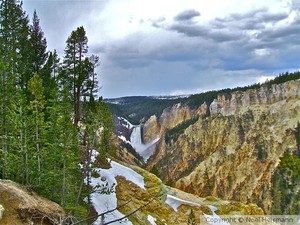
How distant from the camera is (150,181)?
3931 cm

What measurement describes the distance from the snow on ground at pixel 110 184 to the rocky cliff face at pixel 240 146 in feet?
157

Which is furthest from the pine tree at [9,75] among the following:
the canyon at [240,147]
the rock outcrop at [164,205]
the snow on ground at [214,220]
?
the canyon at [240,147]

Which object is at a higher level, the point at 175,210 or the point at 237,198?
the point at 175,210

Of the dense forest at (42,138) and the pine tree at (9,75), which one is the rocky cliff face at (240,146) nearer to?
the pine tree at (9,75)

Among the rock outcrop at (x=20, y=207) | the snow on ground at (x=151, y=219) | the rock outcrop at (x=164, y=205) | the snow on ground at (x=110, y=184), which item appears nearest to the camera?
the rock outcrop at (x=20, y=207)

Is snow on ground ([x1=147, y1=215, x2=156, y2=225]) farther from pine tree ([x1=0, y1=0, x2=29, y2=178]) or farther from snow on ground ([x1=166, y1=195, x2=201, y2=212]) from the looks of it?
pine tree ([x1=0, y1=0, x2=29, y2=178])

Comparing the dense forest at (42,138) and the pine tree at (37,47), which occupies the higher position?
the pine tree at (37,47)

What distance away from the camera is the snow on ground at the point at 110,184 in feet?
104

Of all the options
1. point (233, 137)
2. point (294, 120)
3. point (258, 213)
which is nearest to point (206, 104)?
point (233, 137)

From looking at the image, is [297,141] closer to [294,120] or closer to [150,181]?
[294,120]

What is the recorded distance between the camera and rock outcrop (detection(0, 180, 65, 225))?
15641mm

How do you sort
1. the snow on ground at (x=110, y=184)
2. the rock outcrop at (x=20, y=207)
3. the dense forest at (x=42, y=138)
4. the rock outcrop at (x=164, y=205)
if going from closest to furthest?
1. the rock outcrop at (x=20, y=207)
2. the dense forest at (x=42, y=138)
3. the snow on ground at (x=110, y=184)
4. the rock outcrop at (x=164, y=205)

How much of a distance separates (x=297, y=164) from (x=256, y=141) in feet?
233

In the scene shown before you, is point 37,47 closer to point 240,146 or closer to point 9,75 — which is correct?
point 9,75
